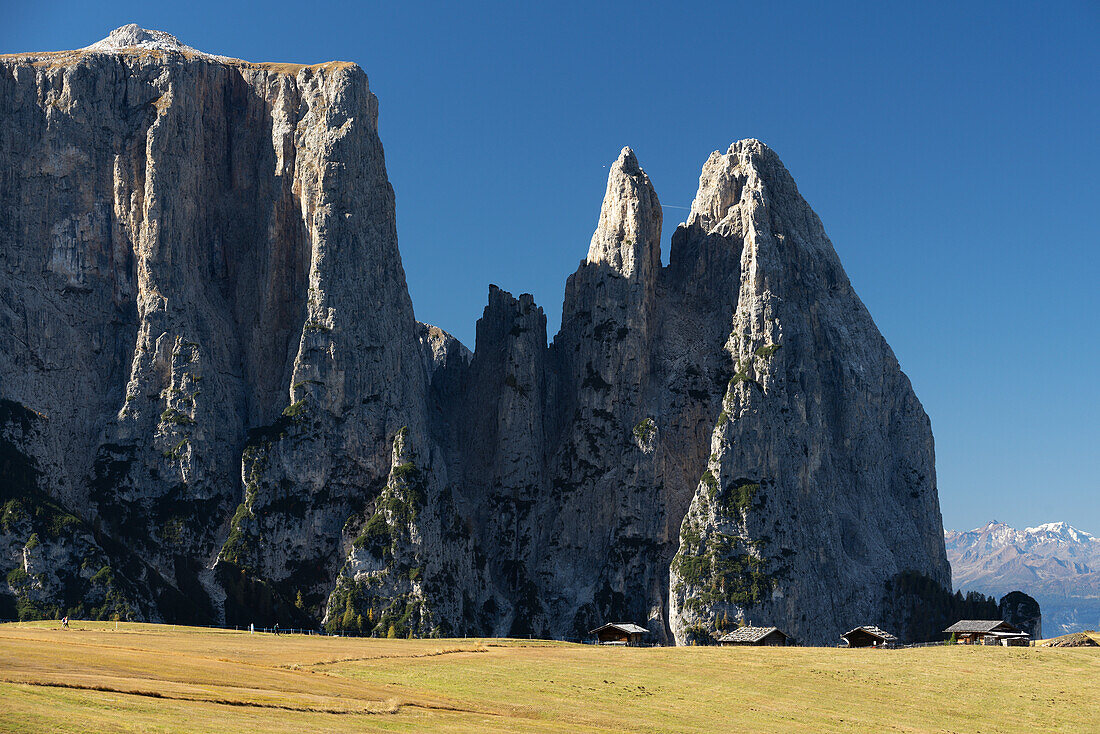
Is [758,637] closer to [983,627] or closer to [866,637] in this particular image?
[866,637]

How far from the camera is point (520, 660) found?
117 metres

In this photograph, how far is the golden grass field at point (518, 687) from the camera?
68375 mm

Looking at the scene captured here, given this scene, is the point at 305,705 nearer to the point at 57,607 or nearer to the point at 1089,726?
the point at 1089,726

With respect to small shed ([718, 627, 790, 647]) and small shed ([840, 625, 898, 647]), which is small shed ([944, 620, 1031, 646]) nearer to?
small shed ([840, 625, 898, 647])

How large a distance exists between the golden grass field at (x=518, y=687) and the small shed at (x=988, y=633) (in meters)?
18.5

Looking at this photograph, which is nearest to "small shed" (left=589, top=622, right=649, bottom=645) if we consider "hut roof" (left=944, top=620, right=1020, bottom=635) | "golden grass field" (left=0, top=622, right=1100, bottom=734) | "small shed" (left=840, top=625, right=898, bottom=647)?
"golden grass field" (left=0, top=622, right=1100, bottom=734)

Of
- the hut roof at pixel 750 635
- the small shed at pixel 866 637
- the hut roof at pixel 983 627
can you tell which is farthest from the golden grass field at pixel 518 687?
the hut roof at pixel 983 627

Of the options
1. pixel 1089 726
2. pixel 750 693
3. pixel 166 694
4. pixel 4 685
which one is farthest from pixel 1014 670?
pixel 4 685

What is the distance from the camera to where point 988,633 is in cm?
15625

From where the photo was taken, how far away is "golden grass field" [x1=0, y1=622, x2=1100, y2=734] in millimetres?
68375

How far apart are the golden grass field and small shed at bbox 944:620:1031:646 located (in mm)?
18518

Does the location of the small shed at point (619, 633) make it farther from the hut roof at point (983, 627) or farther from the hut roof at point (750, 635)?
the hut roof at point (983, 627)

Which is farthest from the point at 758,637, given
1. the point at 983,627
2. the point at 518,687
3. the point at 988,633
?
the point at 518,687

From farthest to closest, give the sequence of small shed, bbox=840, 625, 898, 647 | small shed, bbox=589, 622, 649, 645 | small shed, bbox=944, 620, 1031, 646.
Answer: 1. small shed, bbox=589, 622, 649, 645
2. small shed, bbox=944, 620, 1031, 646
3. small shed, bbox=840, 625, 898, 647
